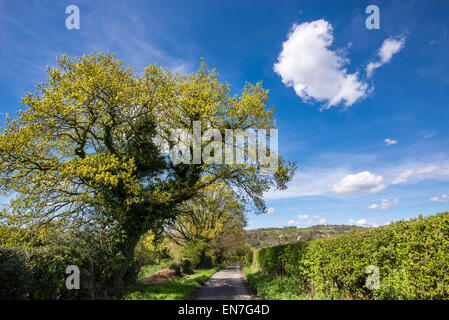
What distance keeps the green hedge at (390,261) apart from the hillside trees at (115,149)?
588 cm

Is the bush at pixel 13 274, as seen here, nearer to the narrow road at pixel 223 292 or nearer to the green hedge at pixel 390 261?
the narrow road at pixel 223 292

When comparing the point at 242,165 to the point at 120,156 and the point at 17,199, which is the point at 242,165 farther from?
the point at 17,199

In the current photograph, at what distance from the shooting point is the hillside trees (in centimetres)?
1088

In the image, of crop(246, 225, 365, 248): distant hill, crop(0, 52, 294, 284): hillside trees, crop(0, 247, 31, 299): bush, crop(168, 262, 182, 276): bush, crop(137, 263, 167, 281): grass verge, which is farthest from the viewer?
crop(246, 225, 365, 248): distant hill

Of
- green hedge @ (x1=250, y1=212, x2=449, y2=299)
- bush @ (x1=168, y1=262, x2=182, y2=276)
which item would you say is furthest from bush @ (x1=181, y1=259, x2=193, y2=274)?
green hedge @ (x1=250, y1=212, x2=449, y2=299)

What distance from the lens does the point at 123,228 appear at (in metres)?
13.1

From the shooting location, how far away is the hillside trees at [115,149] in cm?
1088

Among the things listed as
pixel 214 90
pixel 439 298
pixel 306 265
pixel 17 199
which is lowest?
pixel 306 265

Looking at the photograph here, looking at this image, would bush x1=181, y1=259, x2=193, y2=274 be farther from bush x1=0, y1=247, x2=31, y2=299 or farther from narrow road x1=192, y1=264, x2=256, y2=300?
bush x1=0, y1=247, x2=31, y2=299

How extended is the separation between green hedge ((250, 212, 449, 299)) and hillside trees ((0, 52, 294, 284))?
232 inches

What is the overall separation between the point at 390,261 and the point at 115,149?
1464cm

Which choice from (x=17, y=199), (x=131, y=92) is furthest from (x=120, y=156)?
(x=17, y=199)

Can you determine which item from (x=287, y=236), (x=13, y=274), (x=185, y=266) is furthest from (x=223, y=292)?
(x=287, y=236)
